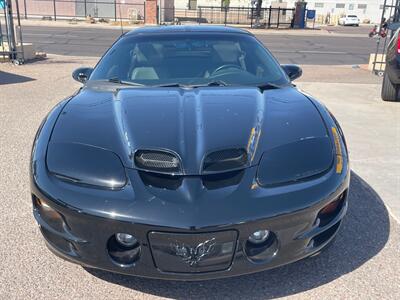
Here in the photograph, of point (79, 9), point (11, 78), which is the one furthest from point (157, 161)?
point (79, 9)

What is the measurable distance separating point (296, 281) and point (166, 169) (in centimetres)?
100

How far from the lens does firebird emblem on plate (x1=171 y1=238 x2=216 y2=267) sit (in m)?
1.95

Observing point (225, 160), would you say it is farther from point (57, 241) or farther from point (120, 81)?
point (120, 81)

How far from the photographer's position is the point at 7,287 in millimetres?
2303

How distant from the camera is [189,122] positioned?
8.05 ft

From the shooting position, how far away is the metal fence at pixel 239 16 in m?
35.7

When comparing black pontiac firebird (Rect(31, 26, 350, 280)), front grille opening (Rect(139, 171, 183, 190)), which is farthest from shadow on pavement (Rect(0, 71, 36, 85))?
front grille opening (Rect(139, 171, 183, 190))

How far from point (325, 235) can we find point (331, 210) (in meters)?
0.14

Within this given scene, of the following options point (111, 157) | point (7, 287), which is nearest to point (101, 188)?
point (111, 157)

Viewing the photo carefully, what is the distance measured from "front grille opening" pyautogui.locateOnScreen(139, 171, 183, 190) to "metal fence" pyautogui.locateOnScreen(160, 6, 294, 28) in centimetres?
3443

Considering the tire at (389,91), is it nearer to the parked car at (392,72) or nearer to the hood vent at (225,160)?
the parked car at (392,72)

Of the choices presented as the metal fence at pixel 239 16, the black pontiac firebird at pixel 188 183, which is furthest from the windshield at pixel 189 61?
the metal fence at pixel 239 16

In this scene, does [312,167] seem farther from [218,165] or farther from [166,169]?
[166,169]

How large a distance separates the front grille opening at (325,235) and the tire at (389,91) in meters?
5.48
